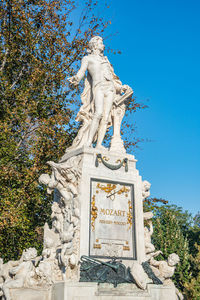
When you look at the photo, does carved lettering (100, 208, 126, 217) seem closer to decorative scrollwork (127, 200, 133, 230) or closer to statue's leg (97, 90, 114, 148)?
decorative scrollwork (127, 200, 133, 230)

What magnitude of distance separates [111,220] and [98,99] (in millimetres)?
3641

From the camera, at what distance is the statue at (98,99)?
9945 mm

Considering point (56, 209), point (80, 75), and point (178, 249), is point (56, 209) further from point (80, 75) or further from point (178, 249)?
point (178, 249)

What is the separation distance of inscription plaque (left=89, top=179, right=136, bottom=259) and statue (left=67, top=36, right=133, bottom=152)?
4.86ft

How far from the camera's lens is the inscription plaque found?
26.9ft

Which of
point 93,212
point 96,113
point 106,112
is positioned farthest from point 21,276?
point 106,112

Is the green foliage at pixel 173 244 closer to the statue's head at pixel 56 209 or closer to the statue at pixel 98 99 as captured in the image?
the statue at pixel 98 99

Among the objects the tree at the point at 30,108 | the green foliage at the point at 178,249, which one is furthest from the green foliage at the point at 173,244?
the tree at the point at 30,108

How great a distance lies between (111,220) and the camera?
8547mm

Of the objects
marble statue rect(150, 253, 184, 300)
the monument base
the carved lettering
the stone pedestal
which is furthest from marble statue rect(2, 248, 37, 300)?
marble statue rect(150, 253, 184, 300)

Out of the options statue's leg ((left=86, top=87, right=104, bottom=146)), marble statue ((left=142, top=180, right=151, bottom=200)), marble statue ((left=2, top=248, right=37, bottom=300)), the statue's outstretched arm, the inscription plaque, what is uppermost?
the statue's outstretched arm

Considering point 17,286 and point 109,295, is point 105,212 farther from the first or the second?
point 17,286

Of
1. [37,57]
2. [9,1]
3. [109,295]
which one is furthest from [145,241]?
[9,1]

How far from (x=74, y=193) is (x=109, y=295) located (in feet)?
8.08
